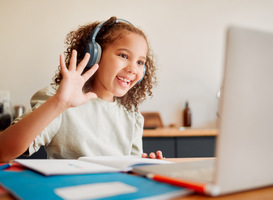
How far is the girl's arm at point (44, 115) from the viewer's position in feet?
2.42

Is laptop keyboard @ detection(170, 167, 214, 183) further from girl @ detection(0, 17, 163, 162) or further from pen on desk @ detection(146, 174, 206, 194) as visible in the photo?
girl @ detection(0, 17, 163, 162)

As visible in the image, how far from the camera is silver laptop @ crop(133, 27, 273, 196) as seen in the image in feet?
1.30

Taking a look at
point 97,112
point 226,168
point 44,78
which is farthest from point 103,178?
point 44,78

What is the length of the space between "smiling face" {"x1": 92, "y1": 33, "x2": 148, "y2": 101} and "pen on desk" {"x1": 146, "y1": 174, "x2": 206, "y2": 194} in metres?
0.79

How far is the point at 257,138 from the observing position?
45 cm

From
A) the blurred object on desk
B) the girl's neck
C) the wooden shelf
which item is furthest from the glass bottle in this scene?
the girl's neck

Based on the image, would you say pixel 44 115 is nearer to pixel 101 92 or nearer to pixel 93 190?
pixel 93 190

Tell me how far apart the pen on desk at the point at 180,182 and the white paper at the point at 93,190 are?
0.06 metres

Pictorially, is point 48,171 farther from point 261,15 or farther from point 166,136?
point 261,15

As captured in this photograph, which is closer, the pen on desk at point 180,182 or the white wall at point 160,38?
the pen on desk at point 180,182

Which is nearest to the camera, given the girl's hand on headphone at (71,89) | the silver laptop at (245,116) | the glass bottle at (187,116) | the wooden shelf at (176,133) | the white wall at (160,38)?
the silver laptop at (245,116)

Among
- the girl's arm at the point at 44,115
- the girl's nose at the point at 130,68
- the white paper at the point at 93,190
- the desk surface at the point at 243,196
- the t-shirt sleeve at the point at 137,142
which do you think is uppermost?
the girl's nose at the point at 130,68

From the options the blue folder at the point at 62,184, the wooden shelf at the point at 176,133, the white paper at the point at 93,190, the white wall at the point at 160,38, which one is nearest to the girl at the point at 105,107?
the blue folder at the point at 62,184

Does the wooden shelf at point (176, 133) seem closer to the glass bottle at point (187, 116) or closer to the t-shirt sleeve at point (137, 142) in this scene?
the glass bottle at point (187, 116)
